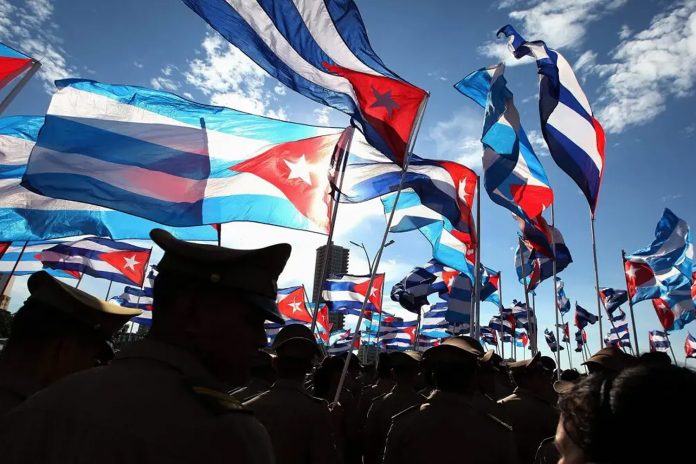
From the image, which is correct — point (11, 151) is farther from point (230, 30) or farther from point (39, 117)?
point (230, 30)

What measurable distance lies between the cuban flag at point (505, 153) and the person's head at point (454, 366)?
17.8 feet

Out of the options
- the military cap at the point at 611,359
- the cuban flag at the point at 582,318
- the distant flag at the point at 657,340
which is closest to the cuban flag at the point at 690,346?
the distant flag at the point at 657,340

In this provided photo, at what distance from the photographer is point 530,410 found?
4.75 metres

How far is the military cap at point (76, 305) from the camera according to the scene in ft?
8.46

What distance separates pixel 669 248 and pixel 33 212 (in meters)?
19.5

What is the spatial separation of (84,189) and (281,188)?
8.96 feet

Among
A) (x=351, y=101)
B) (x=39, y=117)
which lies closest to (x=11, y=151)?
(x=39, y=117)

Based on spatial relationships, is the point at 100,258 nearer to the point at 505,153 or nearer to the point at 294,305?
the point at 294,305

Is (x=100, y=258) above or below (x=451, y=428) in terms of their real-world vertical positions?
above

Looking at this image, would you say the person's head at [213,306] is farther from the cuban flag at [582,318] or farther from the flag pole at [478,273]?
the cuban flag at [582,318]

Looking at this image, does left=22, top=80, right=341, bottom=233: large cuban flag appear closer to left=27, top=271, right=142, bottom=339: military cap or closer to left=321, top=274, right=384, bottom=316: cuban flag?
left=27, top=271, right=142, bottom=339: military cap

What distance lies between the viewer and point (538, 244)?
31.1 feet

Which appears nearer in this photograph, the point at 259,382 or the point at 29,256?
the point at 259,382

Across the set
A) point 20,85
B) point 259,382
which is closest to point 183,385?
point 259,382
